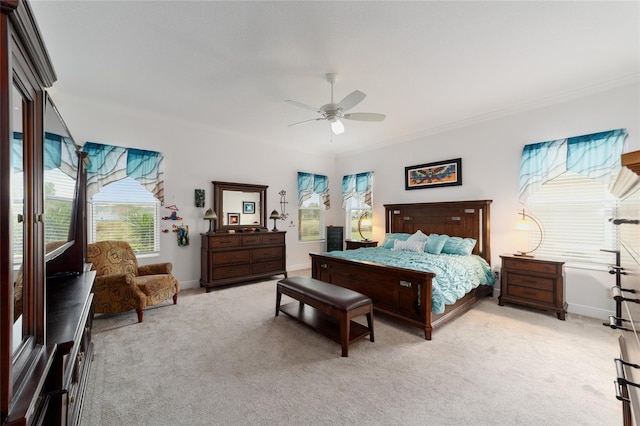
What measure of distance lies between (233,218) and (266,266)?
112 centimetres

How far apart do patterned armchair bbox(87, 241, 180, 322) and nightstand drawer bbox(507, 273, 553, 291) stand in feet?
15.1

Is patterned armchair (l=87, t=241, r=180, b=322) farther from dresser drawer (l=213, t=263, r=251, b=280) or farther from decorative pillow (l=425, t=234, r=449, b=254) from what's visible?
decorative pillow (l=425, t=234, r=449, b=254)

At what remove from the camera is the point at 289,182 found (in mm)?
5961

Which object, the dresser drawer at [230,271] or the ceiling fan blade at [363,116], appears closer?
the ceiling fan blade at [363,116]

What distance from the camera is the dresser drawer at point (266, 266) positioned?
16.1 feet

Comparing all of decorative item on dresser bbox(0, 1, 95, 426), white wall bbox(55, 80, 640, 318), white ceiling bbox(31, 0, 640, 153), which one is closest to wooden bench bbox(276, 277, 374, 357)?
decorative item on dresser bbox(0, 1, 95, 426)

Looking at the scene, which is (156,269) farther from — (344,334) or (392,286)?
(392,286)

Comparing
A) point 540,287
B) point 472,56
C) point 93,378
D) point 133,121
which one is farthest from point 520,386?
point 133,121

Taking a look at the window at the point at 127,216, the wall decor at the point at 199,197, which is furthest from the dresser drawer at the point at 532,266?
the window at the point at 127,216

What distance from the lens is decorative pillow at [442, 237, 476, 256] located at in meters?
4.00

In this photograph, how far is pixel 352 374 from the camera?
2137mm

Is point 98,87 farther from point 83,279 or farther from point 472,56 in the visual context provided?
point 472,56

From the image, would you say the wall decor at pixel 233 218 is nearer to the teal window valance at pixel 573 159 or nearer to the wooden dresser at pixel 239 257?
the wooden dresser at pixel 239 257

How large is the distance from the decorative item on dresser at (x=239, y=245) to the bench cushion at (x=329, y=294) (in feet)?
5.93
